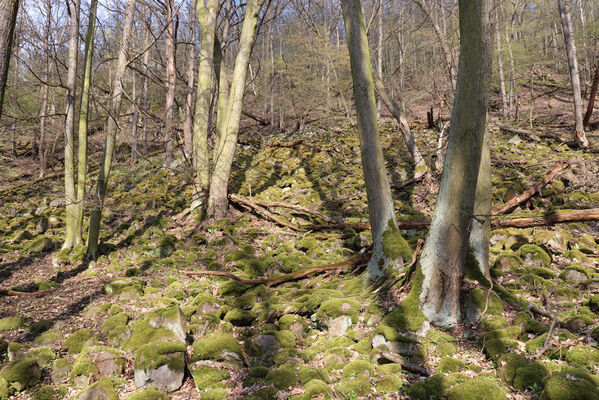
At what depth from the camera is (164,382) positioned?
9.55ft

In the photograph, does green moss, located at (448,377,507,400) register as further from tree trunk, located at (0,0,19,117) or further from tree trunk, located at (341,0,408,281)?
tree trunk, located at (0,0,19,117)

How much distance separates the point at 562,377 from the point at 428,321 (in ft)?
4.28

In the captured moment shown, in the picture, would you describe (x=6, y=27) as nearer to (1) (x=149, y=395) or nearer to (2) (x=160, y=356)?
(2) (x=160, y=356)

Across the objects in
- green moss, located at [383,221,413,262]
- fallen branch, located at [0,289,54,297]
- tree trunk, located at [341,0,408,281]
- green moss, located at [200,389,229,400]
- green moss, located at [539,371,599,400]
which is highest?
tree trunk, located at [341,0,408,281]

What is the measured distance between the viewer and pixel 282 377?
2885 millimetres

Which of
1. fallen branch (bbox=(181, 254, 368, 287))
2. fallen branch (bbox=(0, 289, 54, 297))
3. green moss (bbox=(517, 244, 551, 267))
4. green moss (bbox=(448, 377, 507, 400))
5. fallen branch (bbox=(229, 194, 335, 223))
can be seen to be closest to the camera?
green moss (bbox=(448, 377, 507, 400))

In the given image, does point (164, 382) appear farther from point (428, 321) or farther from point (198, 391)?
point (428, 321)

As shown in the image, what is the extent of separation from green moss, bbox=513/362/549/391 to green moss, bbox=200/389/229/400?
2.22 m

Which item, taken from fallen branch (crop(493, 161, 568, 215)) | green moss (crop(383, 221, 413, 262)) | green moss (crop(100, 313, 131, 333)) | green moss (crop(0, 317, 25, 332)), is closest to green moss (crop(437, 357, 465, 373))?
green moss (crop(383, 221, 413, 262))

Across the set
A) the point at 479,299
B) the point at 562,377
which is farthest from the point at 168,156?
the point at 562,377

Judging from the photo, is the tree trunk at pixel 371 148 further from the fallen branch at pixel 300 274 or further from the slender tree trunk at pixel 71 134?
the slender tree trunk at pixel 71 134

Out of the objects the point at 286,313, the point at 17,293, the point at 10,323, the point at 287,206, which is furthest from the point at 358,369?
the point at 287,206

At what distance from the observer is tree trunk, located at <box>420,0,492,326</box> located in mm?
3070

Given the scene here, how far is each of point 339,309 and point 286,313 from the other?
0.71 meters
